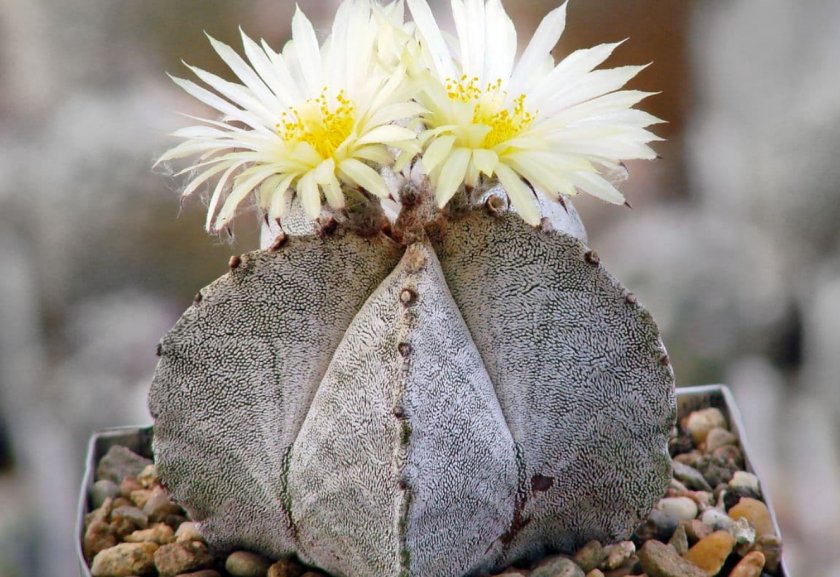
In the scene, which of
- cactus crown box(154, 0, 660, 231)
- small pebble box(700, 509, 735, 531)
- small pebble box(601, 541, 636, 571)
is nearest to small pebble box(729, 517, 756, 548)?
small pebble box(700, 509, 735, 531)

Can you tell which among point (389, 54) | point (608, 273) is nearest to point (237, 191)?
point (389, 54)

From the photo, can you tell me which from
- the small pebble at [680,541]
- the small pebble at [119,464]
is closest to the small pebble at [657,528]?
the small pebble at [680,541]

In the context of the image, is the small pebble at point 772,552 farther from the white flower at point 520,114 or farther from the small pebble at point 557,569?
the white flower at point 520,114

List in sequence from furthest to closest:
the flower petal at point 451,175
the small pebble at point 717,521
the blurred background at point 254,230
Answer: the blurred background at point 254,230 < the small pebble at point 717,521 < the flower petal at point 451,175

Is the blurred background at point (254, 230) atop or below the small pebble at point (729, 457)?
atop

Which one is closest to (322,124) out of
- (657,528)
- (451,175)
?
(451,175)

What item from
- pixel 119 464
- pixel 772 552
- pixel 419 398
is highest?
pixel 419 398

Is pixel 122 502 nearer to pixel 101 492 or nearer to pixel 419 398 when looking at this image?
pixel 101 492
